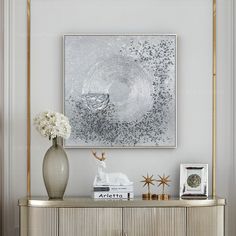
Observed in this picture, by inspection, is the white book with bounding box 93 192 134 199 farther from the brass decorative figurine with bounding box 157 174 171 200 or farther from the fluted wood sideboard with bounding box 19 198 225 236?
the brass decorative figurine with bounding box 157 174 171 200

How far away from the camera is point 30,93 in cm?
359

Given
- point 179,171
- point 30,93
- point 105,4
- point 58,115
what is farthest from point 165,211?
point 105,4

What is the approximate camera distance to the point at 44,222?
10.5 feet

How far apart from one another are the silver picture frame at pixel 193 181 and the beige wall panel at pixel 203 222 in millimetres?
193

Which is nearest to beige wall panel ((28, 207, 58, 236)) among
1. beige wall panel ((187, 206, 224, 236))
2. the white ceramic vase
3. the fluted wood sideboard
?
the fluted wood sideboard

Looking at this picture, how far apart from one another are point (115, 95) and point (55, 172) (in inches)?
24.5

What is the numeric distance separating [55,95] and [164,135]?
2.39 ft

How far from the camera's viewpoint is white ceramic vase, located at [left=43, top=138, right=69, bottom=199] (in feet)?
10.9

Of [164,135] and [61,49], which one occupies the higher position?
[61,49]

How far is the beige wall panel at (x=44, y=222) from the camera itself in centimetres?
320

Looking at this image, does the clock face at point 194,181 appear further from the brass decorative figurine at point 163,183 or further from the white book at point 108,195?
the white book at point 108,195

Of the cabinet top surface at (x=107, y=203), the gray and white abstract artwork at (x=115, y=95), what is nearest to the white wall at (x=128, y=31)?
the gray and white abstract artwork at (x=115, y=95)

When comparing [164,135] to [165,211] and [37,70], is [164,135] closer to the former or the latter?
[165,211]

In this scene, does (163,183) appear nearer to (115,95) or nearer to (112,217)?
(112,217)
